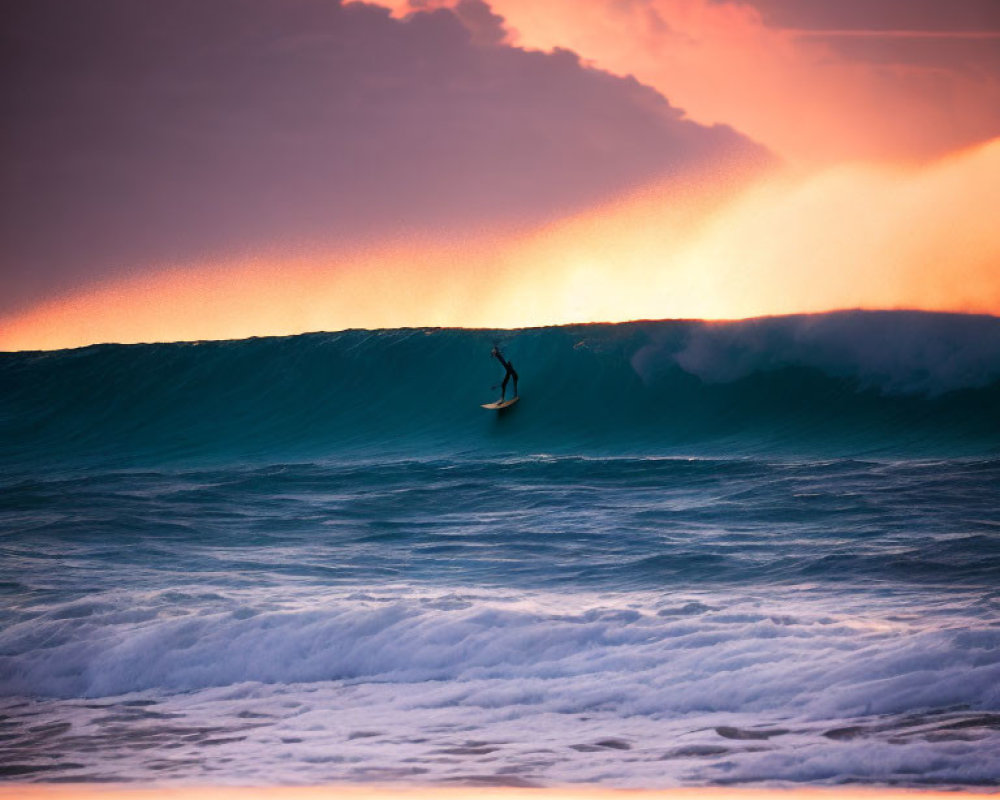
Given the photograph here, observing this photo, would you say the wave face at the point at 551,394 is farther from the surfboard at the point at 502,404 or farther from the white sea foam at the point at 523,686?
the white sea foam at the point at 523,686

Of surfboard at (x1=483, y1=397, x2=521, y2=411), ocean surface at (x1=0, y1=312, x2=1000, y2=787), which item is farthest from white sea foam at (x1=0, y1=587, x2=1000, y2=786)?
surfboard at (x1=483, y1=397, x2=521, y2=411)

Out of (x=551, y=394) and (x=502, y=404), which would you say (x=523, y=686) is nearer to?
(x=502, y=404)

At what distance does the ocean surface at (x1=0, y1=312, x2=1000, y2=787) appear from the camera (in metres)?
4.17

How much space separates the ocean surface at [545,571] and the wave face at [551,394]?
7 cm

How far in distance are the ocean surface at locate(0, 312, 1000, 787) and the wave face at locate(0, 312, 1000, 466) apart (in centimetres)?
7

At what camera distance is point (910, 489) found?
10.1 meters

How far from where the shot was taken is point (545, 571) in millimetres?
7699

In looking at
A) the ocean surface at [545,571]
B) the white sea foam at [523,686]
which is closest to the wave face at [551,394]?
the ocean surface at [545,571]

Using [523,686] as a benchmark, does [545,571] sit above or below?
above

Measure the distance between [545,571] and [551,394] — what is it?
9117mm

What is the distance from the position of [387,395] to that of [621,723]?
13.5 m

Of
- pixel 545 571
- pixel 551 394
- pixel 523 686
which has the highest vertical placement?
pixel 551 394

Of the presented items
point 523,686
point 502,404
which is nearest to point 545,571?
point 523,686

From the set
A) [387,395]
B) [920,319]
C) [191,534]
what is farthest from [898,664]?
[387,395]
